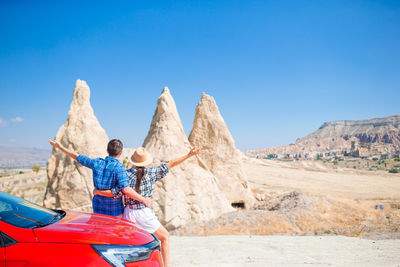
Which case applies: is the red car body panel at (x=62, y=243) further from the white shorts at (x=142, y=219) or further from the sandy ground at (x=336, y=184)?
the sandy ground at (x=336, y=184)

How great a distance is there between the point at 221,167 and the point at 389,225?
6151mm

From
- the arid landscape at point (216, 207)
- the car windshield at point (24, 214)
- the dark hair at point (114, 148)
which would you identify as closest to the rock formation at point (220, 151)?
the arid landscape at point (216, 207)

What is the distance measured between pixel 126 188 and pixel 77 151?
7.98 m

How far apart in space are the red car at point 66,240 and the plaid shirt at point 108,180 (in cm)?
37

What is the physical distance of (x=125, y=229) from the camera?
2.88 m

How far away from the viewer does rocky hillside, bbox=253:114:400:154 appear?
11184 centimetres

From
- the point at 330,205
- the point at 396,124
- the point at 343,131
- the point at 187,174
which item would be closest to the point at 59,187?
the point at 187,174

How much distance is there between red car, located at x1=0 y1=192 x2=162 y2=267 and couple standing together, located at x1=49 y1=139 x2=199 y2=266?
33 centimetres

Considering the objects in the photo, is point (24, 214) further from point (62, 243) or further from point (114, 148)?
point (114, 148)

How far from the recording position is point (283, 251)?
567cm

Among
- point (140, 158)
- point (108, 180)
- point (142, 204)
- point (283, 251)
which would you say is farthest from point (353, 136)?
point (108, 180)

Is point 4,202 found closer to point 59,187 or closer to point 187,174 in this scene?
point 187,174

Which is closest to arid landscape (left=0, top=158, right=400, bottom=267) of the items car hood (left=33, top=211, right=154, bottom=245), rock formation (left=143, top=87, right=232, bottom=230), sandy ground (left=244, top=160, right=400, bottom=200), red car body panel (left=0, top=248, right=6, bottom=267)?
rock formation (left=143, top=87, right=232, bottom=230)

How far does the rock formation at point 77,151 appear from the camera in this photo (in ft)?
32.0
